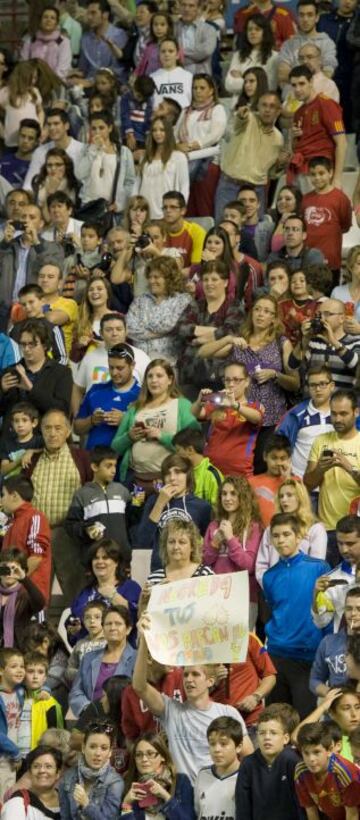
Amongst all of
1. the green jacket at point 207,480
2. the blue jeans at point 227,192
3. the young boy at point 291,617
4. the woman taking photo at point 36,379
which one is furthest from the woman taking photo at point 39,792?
the blue jeans at point 227,192

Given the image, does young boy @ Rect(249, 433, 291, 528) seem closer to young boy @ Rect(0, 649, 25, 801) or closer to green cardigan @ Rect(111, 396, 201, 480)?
green cardigan @ Rect(111, 396, 201, 480)

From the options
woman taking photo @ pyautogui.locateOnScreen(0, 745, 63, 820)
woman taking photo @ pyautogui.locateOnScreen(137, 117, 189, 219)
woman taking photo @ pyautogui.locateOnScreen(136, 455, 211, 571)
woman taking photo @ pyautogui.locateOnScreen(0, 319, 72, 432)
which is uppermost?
woman taking photo @ pyautogui.locateOnScreen(137, 117, 189, 219)

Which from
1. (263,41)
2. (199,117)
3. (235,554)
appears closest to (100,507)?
(235,554)

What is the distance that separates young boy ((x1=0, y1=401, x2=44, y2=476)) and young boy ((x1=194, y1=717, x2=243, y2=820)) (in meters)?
3.40

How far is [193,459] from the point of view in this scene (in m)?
14.4

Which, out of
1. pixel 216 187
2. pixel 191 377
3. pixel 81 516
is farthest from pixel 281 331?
pixel 216 187

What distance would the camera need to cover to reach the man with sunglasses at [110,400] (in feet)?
50.5

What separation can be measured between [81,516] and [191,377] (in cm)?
165

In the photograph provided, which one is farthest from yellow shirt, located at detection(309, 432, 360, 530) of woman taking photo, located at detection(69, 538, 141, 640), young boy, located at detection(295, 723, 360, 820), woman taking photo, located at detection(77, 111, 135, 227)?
woman taking photo, located at detection(77, 111, 135, 227)

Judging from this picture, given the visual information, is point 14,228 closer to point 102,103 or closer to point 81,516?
point 102,103

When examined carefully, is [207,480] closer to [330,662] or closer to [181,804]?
[330,662]

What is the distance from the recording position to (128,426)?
15.1 meters

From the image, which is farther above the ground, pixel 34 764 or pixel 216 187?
pixel 216 187

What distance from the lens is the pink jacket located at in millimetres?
13578
